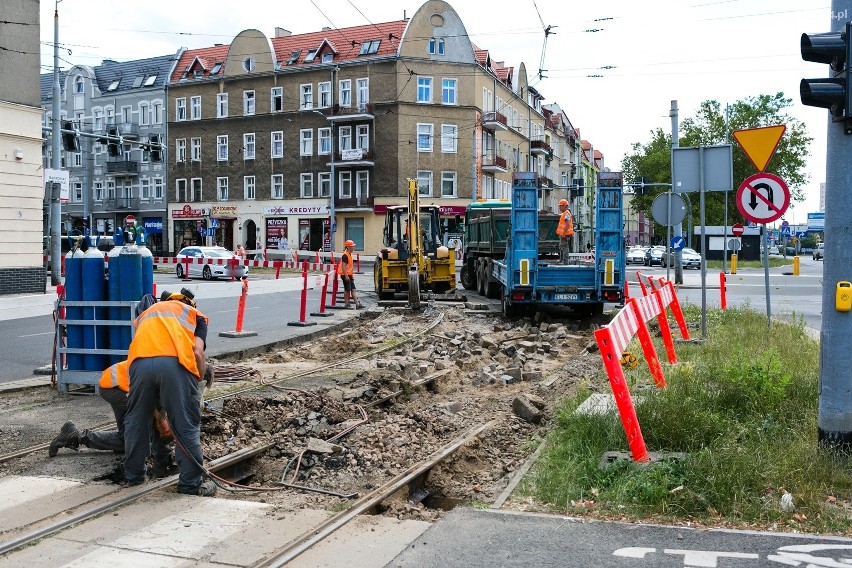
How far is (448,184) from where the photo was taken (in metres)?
55.3

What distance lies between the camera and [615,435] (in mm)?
6734

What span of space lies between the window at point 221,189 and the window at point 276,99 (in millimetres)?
6323

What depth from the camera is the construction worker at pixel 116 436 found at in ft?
20.8

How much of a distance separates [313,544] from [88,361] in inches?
212

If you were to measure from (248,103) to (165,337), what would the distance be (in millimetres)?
56019

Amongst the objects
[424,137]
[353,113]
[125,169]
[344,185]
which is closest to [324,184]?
[344,185]

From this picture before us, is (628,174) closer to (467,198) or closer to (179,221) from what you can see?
(467,198)

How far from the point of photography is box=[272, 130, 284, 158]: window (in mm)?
58469

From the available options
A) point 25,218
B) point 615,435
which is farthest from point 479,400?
point 25,218

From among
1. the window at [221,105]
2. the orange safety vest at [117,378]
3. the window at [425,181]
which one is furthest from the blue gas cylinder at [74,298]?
the window at [221,105]

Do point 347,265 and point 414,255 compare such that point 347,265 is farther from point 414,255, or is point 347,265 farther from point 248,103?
point 248,103

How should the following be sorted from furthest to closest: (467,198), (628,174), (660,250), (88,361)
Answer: (628,174), (660,250), (467,198), (88,361)

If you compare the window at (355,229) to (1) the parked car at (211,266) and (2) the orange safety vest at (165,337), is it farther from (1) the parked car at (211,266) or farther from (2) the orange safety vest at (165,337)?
(2) the orange safety vest at (165,337)

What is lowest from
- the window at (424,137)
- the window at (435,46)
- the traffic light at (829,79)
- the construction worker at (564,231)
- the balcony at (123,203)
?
the construction worker at (564,231)
